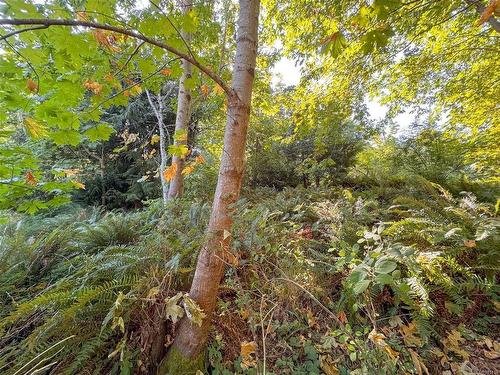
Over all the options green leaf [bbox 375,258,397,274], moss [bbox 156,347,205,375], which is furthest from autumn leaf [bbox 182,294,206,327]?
green leaf [bbox 375,258,397,274]

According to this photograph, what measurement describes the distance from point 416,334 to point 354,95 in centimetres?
280

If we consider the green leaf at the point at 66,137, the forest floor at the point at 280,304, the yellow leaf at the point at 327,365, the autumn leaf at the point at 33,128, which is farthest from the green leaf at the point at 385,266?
the autumn leaf at the point at 33,128

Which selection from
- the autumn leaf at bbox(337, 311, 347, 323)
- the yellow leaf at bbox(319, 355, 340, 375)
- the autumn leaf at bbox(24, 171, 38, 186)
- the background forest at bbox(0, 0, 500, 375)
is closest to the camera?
the background forest at bbox(0, 0, 500, 375)

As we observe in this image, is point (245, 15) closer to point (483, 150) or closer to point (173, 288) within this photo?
point (173, 288)

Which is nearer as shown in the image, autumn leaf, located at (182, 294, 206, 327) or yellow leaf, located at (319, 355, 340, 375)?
autumn leaf, located at (182, 294, 206, 327)

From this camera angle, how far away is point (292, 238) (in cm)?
203

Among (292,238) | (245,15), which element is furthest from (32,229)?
(245,15)

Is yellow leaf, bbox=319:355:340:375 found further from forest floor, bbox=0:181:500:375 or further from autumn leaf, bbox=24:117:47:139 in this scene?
autumn leaf, bbox=24:117:47:139

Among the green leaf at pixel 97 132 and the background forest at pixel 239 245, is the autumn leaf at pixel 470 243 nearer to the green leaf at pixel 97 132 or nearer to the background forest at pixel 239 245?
the background forest at pixel 239 245

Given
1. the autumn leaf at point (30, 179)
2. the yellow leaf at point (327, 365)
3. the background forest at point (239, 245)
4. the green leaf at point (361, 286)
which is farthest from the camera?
the autumn leaf at point (30, 179)

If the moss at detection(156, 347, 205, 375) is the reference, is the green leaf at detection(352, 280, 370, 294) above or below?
above

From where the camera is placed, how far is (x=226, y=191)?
131 cm

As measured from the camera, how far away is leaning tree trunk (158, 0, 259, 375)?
1306 millimetres

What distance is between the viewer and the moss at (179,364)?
50.9 inches
